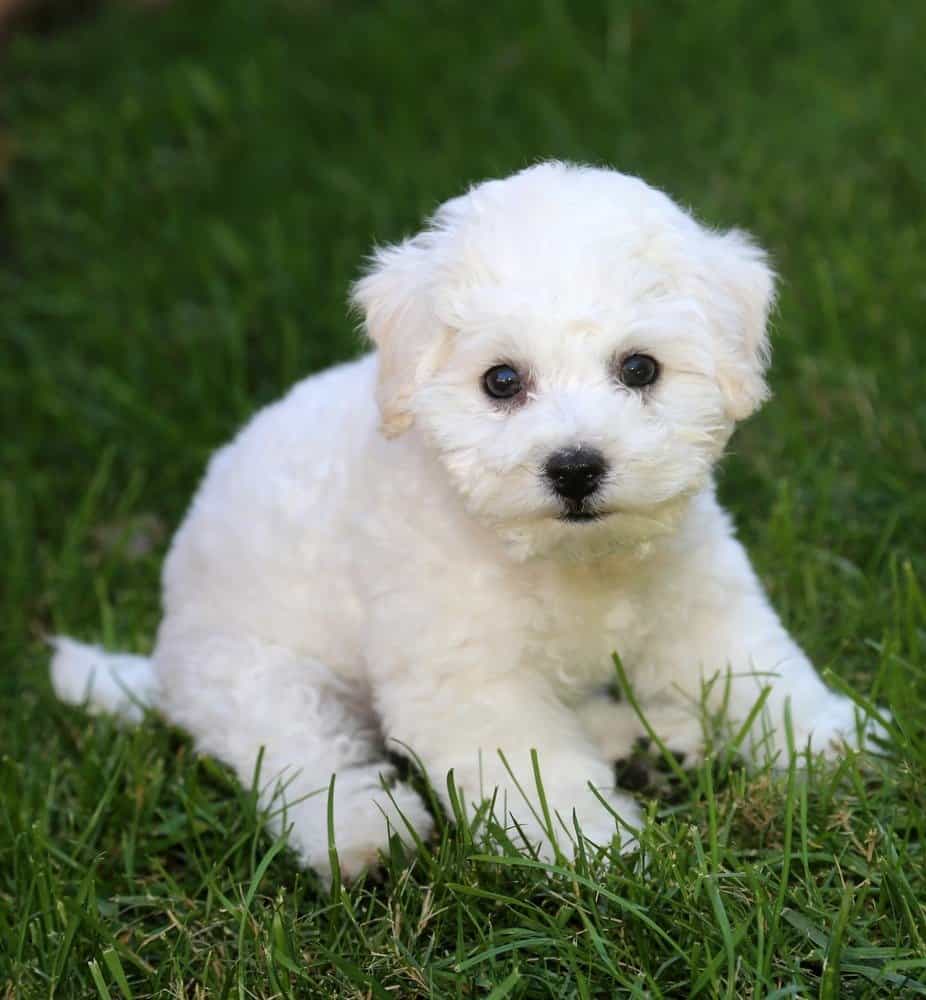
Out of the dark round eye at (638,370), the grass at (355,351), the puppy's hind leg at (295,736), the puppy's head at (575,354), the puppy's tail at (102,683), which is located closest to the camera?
the grass at (355,351)

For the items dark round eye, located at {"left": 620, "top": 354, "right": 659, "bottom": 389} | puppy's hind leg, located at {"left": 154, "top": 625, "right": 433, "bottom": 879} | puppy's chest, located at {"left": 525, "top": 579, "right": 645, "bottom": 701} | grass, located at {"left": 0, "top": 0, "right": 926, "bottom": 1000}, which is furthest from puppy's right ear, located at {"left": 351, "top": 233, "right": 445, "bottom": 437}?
grass, located at {"left": 0, "top": 0, "right": 926, "bottom": 1000}

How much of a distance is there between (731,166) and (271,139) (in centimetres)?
223

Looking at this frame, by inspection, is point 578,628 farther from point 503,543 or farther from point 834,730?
point 834,730

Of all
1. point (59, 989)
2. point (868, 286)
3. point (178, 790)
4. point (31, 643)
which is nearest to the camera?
point (59, 989)

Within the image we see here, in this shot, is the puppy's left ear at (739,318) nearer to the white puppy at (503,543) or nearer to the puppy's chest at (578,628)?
the white puppy at (503,543)

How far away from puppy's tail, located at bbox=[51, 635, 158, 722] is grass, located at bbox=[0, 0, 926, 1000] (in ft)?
0.27

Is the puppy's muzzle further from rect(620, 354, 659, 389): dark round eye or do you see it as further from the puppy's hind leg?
the puppy's hind leg

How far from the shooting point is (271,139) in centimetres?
710

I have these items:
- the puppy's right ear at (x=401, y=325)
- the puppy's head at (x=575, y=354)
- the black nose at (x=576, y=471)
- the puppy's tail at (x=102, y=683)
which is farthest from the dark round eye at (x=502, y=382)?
the puppy's tail at (x=102, y=683)

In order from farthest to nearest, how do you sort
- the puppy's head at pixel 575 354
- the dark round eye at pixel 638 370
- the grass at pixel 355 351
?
the dark round eye at pixel 638 370 < the puppy's head at pixel 575 354 < the grass at pixel 355 351

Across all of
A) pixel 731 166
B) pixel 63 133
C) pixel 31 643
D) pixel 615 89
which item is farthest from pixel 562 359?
pixel 63 133

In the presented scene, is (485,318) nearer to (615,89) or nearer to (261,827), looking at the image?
(261,827)

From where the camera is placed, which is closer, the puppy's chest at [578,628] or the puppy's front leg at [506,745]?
the puppy's front leg at [506,745]

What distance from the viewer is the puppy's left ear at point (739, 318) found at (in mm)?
3129
